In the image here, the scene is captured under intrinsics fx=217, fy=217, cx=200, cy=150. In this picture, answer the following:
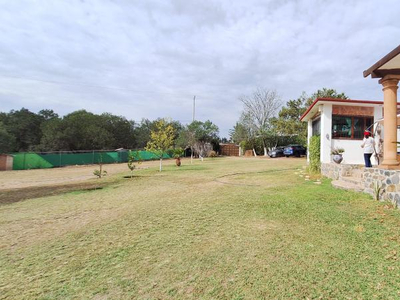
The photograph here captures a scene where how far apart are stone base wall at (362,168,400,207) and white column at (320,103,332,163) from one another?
492 cm

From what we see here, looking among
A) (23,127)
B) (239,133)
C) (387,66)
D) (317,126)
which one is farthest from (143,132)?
(387,66)

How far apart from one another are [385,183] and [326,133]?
233 inches

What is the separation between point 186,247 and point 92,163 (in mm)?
23612

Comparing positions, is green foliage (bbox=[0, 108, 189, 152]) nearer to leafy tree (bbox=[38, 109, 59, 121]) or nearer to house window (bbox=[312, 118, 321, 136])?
leafy tree (bbox=[38, 109, 59, 121])

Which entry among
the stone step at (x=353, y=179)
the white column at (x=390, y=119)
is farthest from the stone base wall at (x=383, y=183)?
the stone step at (x=353, y=179)

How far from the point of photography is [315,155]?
33.7 ft

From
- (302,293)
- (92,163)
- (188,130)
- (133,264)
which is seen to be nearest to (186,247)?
(133,264)

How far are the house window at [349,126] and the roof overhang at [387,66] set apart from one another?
17.3 ft

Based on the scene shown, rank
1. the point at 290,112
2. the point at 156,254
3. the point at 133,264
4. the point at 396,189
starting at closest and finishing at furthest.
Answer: the point at 133,264 < the point at 156,254 < the point at 396,189 < the point at 290,112

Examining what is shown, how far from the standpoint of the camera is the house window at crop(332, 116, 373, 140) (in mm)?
10453

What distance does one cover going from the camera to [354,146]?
1043 centimetres

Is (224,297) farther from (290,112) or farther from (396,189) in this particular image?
(290,112)

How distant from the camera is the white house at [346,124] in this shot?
1026 cm

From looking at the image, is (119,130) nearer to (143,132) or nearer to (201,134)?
(143,132)
